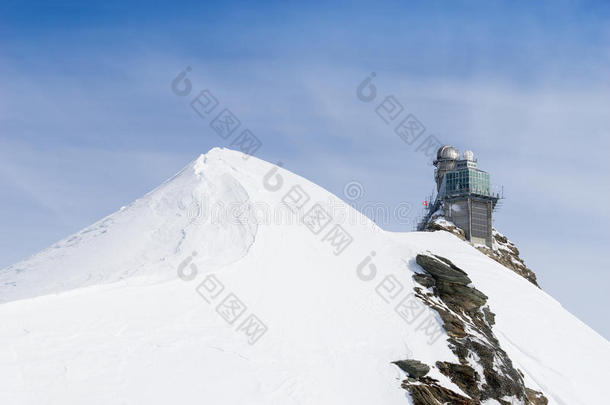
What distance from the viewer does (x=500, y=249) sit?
82938mm

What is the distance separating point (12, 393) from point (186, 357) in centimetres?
596

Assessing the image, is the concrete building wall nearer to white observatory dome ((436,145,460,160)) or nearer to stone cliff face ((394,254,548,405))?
white observatory dome ((436,145,460,160))

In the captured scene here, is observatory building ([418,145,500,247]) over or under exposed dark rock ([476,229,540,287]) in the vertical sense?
over

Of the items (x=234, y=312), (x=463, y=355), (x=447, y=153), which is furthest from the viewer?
(x=447, y=153)

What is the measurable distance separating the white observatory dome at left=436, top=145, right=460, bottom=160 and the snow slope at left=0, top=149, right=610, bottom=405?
5037cm

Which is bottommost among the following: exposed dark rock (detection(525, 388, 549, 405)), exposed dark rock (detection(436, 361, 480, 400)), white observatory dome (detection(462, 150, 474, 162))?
exposed dark rock (detection(525, 388, 549, 405))

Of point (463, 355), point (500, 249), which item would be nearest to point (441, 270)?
point (463, 355)

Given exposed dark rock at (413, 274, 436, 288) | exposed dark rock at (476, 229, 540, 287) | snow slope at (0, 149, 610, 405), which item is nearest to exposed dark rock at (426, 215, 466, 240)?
exposed dark rock at (476, 229, 540, 287)

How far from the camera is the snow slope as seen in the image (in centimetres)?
2144

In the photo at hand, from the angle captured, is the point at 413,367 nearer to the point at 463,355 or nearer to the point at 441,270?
the point at 463,355

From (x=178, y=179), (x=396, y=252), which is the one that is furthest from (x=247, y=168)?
(x=396, y=252)

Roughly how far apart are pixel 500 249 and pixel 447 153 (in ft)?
56.1

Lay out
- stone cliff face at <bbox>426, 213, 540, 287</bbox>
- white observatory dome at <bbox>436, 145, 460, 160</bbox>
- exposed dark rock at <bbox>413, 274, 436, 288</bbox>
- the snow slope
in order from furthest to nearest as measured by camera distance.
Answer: white observatory dome at <bbox>436, 145, 460, 160</bbox>, stone cliff face at <bbox>426, 213, 540, 287</bbox>, exposed dark rock at <bbox>413, 274, 436, 288</bbox>, the snow slope

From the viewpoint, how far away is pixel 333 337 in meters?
27.1
